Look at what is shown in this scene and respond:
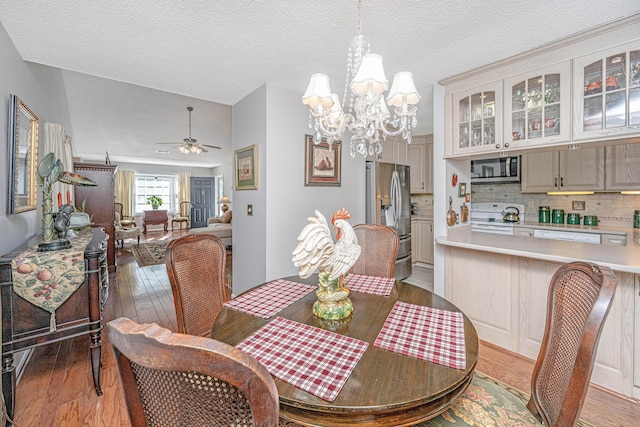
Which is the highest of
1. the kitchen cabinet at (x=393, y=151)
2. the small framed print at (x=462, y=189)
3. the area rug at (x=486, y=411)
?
the kitchen cabinet at (x=393, y=151)

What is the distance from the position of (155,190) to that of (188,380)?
37.1ft

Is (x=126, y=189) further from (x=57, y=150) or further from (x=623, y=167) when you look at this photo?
(x=623, y=167)

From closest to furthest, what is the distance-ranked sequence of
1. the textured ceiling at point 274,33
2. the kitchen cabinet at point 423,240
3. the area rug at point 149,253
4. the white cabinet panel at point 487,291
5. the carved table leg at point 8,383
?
the carved table leg at point 8,383 → the textured ceiling at point 274,33 → the white cabinet panel at point 487,291 → the kitchen cabinet at point 423,240 → the area rug at point 149,253

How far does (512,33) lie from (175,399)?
8.45 feet

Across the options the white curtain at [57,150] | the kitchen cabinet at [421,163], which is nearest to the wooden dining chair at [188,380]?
the white curtain at [57,150]

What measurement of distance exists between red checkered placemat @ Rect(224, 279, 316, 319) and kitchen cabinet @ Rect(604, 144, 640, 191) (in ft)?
12.1

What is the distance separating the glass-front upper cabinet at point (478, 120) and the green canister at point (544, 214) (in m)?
2.18

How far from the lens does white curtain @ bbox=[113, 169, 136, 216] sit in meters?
9.23

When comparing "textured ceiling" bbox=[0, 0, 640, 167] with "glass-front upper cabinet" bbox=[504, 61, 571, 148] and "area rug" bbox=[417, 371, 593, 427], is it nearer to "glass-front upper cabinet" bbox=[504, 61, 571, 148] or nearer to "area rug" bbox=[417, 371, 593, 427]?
"glass-front upper cabinet" bbox=[504, 61, 571, 148]

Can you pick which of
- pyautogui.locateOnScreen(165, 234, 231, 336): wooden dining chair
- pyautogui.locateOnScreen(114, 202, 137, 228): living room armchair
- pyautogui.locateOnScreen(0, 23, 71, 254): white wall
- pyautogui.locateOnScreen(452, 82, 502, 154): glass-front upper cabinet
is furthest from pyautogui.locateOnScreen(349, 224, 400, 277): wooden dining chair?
pyautogui.locateOnScreen(114, 202, 137, 228): living room armchair

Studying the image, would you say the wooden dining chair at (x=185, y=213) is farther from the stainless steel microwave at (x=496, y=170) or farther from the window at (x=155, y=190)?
the stainless steel microwave at (x=496, y=170)

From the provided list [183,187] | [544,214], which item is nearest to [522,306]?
[544,214]

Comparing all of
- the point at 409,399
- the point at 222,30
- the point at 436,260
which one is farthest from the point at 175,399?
the point at 436,260

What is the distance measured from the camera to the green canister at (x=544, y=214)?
3688mm
